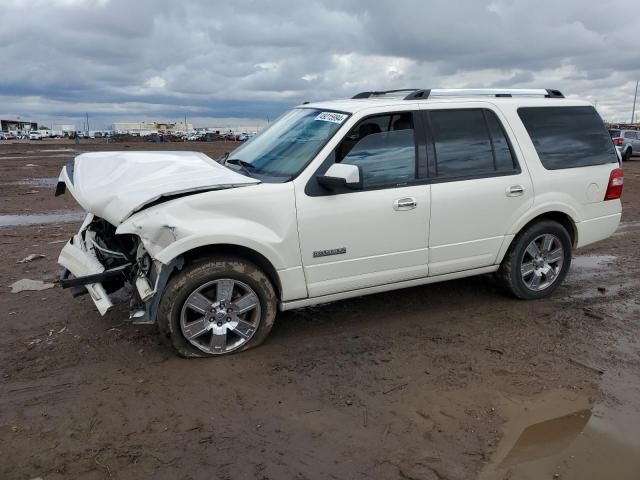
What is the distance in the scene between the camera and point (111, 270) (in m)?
4.10

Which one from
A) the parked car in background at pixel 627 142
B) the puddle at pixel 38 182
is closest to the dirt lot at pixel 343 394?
the puddle at pixel 38 182

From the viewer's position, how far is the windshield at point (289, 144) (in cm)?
438

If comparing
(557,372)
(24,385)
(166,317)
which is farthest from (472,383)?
(24,385)

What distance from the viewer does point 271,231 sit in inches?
161

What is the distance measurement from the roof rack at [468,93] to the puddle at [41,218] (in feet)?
21.5

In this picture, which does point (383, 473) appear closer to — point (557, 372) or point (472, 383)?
point (472, 383)

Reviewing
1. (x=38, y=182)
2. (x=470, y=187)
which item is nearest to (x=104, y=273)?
(x=470, y=187)

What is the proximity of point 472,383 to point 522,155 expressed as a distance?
7.63 feet

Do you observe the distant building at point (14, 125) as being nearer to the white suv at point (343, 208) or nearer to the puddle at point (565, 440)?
the white suv at point (343, 208)

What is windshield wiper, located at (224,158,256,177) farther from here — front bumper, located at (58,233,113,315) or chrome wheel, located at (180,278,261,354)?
front bumper, located at (58,233,113,315)

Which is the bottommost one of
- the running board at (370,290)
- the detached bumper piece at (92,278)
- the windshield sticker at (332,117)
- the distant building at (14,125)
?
the running board at (370,290)

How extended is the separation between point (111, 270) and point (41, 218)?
6.78 m

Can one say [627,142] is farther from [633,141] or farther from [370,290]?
[370,290]

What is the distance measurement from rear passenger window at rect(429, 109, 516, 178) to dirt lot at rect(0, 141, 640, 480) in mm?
Result: 1373
